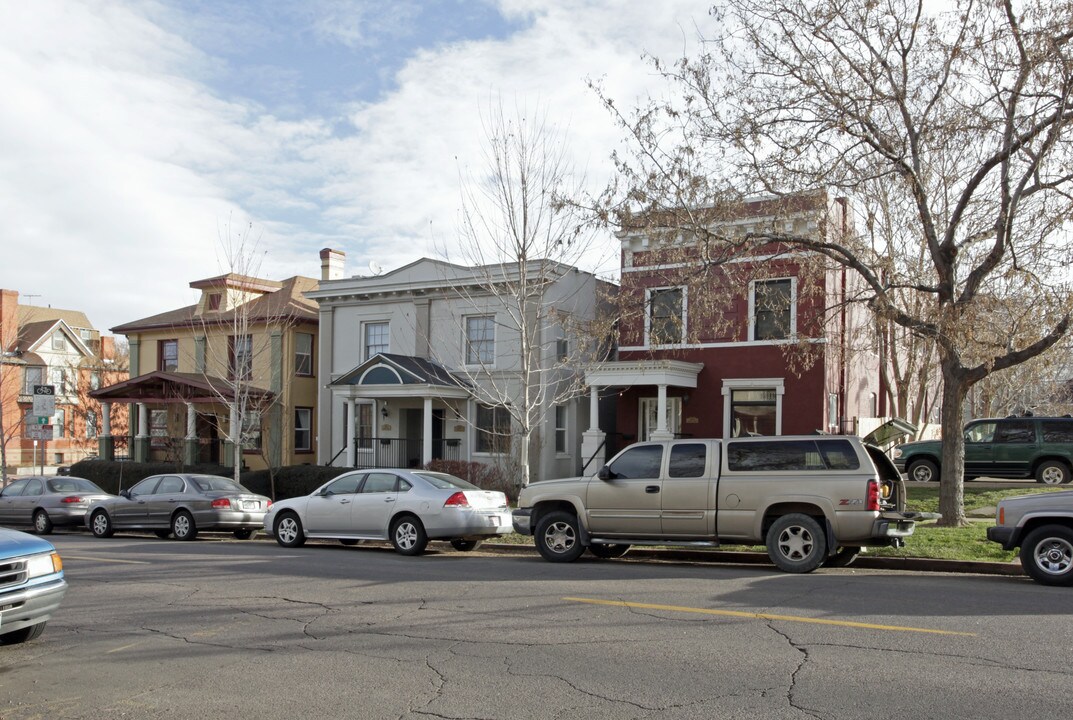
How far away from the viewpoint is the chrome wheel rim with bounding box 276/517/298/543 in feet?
54.7

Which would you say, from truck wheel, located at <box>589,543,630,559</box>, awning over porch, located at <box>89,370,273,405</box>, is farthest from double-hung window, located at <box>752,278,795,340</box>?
awning over porch, located at <box>89,370,273,405</box>

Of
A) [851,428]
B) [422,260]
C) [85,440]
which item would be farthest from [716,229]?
[85,440]

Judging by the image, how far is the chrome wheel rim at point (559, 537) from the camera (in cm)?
1363

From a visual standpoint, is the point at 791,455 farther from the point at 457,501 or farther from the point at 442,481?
the point at 442,481

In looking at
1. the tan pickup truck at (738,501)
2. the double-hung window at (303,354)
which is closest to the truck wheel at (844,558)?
the tan pickup truck at (738,501)

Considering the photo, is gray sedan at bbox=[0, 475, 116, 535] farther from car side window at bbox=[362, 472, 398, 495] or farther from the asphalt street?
the asphalt street

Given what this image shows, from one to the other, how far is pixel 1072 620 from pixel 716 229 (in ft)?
31.3

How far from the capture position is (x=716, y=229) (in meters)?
16.8

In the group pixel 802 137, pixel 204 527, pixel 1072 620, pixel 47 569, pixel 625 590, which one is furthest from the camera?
pixel 204 527

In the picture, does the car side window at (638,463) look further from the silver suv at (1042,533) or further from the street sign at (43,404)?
the street sign at (43,404)

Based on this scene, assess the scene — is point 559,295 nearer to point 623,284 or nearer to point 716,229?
point 623,284

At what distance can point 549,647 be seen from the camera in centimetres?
784

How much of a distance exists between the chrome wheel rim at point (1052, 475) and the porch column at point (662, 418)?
8.99 m

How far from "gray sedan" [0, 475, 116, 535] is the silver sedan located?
263 inches
